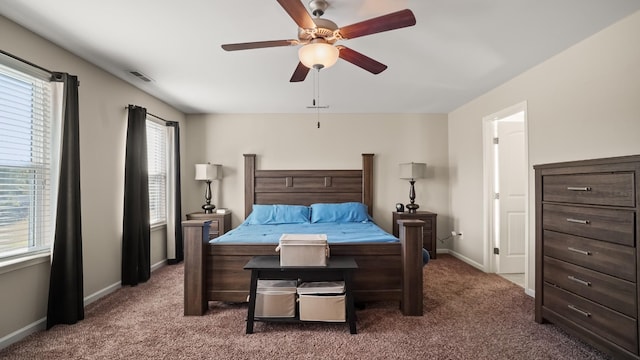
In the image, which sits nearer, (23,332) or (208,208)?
(23,332)

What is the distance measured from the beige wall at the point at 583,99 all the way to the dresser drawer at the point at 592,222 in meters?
0.59

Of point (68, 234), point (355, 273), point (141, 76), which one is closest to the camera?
point (68, 234)

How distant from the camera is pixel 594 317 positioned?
2.00 m

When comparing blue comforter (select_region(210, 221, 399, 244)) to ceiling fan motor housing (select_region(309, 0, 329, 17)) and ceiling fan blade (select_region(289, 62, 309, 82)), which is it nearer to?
ceiling fan blade (select_region(289, 62, 309, 82))

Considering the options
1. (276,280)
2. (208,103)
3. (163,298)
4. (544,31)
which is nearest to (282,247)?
(276,280)

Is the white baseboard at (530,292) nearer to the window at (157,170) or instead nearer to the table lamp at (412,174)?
the table lamp at (412,174)

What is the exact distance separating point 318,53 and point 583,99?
7.52 ft

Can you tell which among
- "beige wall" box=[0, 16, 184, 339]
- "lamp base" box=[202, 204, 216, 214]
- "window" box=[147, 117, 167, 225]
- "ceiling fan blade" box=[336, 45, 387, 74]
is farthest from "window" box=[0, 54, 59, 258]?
"ceiling fan blade" box=[336, 45, 387, 74]

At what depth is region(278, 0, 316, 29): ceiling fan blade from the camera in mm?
1553

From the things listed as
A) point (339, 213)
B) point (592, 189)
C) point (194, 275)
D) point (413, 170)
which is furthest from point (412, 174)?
point (194, 275)

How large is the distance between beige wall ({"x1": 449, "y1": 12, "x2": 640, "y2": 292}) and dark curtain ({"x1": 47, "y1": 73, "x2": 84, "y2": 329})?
13.7ft

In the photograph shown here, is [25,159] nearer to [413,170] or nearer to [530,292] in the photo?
[413,170]

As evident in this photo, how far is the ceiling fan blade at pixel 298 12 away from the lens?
1.55 metres

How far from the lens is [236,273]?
2768 mm
